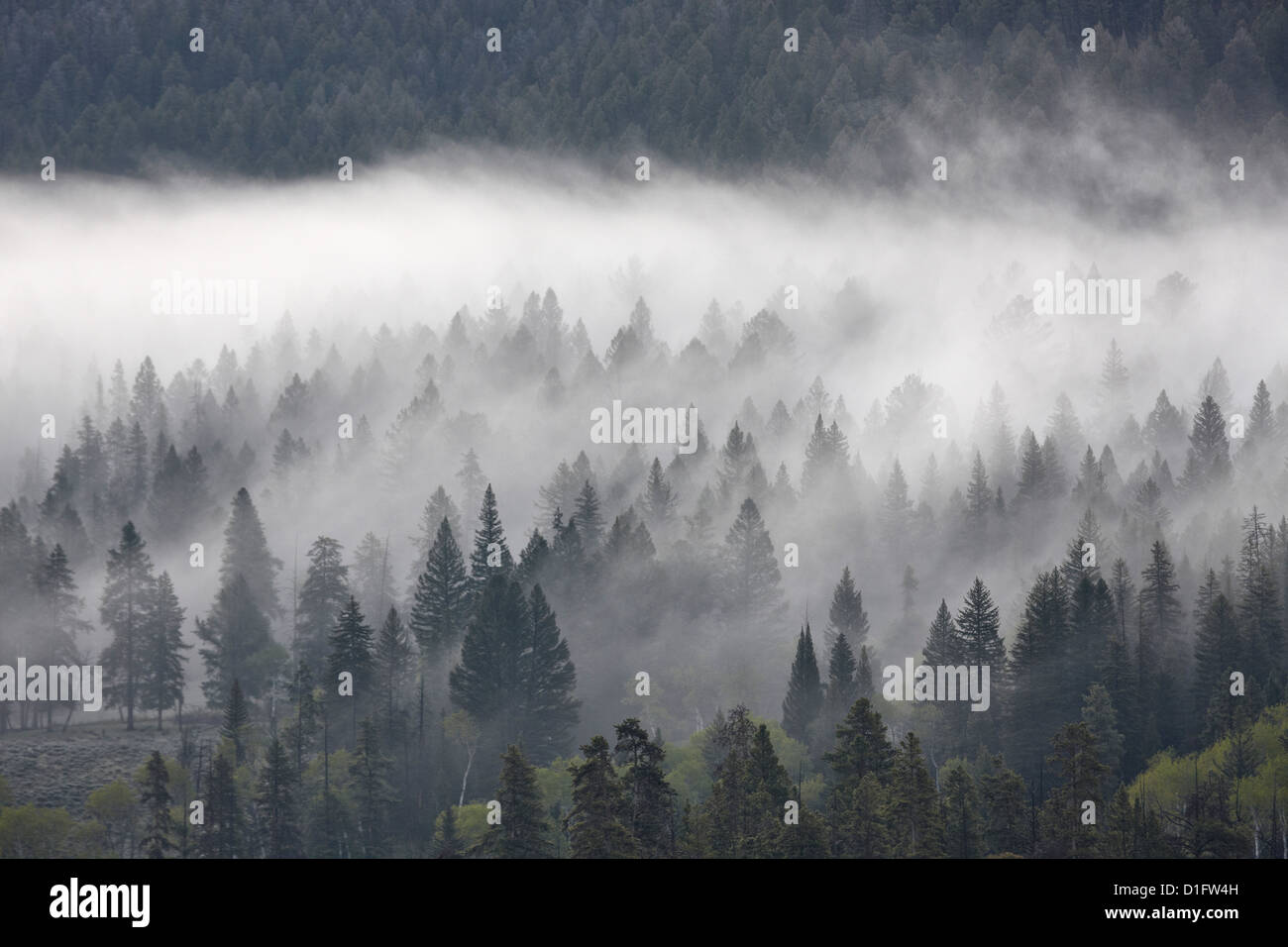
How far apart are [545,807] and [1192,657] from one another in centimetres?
5440

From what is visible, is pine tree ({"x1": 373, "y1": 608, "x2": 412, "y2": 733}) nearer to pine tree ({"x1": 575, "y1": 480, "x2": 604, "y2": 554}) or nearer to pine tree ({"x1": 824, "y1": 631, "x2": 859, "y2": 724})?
pine tree ({"x1": 575, "y1": 480, "x2": 604, "y2": 554})

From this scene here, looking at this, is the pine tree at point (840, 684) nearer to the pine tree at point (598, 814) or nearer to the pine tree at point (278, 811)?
the pine tree at point (278, 811)

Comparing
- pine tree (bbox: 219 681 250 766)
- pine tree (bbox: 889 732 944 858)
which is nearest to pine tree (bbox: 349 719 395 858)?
pine tree (bbox: 219 681 250 766)

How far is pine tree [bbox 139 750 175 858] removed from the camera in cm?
12674

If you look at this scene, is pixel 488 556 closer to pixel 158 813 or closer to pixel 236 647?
pixel 236 647

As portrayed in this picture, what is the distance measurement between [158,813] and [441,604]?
43.3 metres

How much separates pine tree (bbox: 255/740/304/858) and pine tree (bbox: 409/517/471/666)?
29579 mm

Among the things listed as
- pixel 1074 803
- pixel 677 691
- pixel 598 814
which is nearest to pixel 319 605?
pixel 677 691

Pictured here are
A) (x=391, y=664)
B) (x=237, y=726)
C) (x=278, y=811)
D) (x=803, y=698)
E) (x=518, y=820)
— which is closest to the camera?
(x=518, y=820)

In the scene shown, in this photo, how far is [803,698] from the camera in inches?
6029

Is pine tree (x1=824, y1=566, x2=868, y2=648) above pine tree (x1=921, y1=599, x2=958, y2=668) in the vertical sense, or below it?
above

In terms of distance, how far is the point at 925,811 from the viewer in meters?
111

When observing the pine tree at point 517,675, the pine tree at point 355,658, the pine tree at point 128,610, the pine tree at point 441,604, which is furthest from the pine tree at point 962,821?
the pine tree at point 128,610
